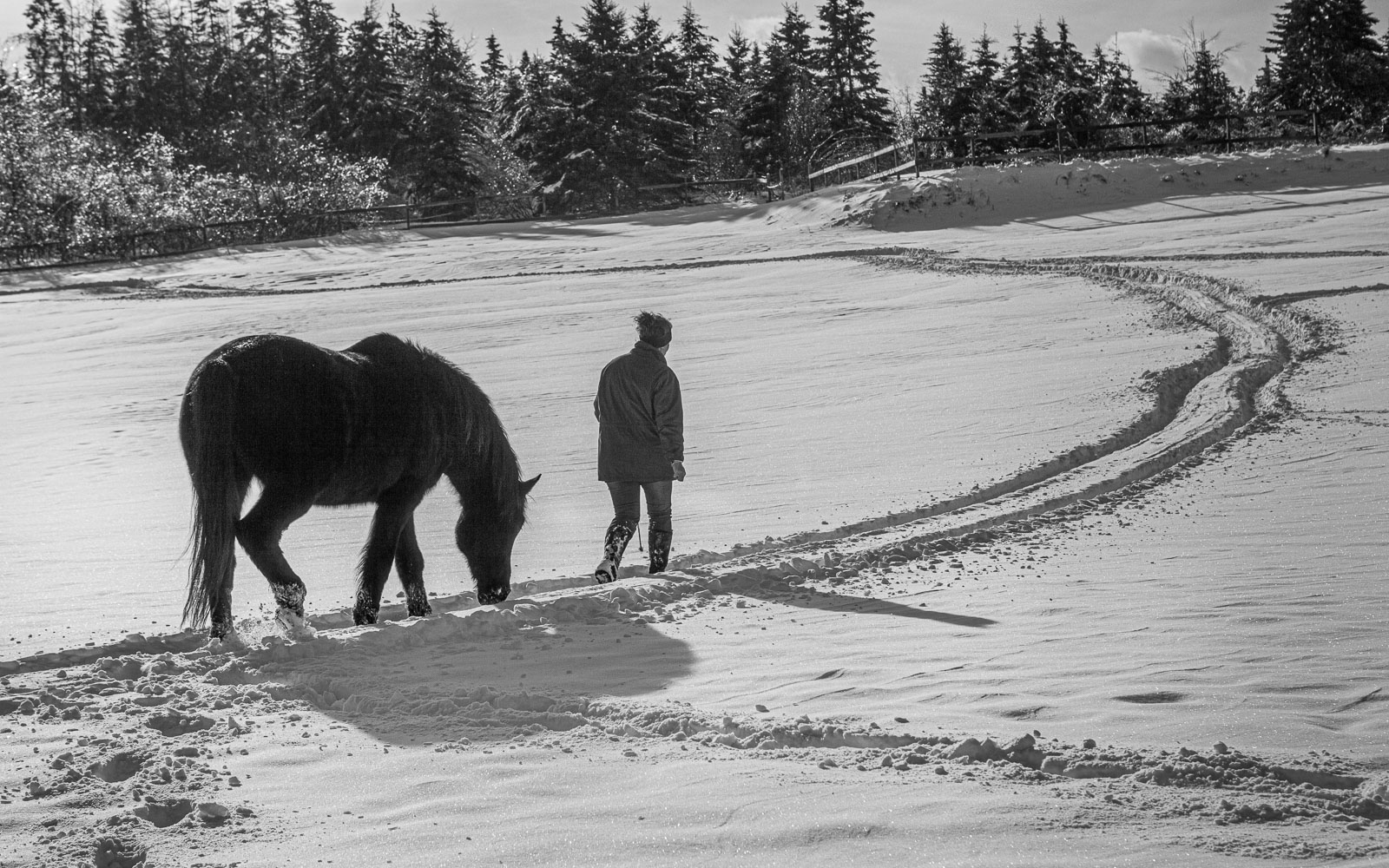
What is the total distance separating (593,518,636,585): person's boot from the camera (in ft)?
22.1

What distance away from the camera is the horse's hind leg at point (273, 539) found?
221 inches

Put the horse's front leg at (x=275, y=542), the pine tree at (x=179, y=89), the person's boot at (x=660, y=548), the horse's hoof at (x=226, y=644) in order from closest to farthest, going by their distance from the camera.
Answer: the horse's hoof at (x=226, y=644)
the horse's front leg at (x=275, y=542)
the person's boot at (x=660, y=548)
the pine tree at (x=179, y=89)

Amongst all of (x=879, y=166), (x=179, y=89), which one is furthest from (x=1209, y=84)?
(x=179, y=89)

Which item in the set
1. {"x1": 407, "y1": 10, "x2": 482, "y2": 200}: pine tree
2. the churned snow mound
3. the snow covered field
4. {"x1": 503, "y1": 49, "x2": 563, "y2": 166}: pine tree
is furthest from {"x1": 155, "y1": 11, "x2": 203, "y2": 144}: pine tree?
the snow covered field

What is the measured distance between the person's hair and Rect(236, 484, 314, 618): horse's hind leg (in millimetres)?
2168

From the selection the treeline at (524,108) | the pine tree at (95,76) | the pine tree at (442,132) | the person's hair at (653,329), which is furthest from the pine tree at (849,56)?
the person's hair at (653,329)

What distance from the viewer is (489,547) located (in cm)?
660

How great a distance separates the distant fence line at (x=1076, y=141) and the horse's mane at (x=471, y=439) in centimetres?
2779

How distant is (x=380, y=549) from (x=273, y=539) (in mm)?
582

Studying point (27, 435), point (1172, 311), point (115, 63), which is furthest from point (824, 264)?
point (115, 63)

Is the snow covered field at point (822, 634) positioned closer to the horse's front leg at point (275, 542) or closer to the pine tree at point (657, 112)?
the horse's front leg at point (275, 542)

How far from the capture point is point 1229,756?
346 centimetres

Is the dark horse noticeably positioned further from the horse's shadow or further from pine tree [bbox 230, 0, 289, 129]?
pine tree [bbox 230, 0, 289, 129]

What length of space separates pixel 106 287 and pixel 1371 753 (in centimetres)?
3207
